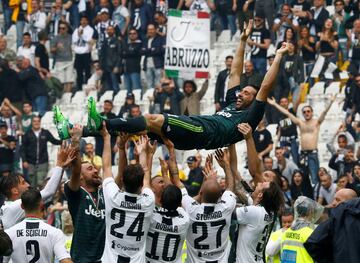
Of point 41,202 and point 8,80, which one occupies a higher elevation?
point 41,202

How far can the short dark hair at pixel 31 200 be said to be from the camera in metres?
13.6

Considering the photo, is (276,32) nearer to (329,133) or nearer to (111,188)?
(329,133)

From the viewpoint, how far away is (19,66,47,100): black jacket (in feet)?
97.5

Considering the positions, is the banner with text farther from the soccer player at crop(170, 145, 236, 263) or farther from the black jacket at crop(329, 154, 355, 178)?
the soccer player at crop(170, 145, 236, 263)

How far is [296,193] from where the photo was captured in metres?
23.3

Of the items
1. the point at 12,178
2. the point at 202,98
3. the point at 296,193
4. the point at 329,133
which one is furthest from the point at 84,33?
the point at 12,178

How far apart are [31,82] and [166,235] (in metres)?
15.7

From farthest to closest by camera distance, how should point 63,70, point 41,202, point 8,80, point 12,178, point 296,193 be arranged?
point 63,70
point 8,80
point 296,193
point 12,178
point 41,202

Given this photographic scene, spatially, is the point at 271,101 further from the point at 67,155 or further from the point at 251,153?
the point at 67,155

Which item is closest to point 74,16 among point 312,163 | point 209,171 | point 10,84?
point 10,84

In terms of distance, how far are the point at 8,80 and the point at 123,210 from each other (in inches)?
614

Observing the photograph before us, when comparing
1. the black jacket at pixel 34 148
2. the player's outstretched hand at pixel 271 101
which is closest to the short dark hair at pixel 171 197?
the player's outstretched hand at pixel 271 101

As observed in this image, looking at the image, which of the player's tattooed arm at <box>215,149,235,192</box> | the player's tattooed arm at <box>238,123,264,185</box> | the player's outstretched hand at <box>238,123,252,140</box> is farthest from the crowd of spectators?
the player's tattooed arm at <box>215,149,235,192</box>

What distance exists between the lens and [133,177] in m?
14.1
